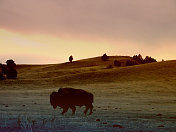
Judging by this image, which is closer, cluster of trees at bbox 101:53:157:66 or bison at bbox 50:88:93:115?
bison at bbox 50:88:93:115

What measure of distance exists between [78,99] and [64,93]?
871 millimetres

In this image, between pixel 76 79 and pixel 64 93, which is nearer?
pixel 64 93

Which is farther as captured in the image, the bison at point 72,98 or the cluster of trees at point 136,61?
the cluster of trees at point 136,61

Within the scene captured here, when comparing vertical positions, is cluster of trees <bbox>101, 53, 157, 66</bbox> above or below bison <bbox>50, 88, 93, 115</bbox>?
above

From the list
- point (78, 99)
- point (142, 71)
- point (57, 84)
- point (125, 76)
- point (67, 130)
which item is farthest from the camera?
point (142, 71)

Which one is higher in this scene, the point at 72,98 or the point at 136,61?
the point at 136,61

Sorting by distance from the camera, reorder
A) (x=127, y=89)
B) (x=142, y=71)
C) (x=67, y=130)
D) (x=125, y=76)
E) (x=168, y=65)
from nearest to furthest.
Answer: (x=67, y=130) < (x=127, y=89) < (x=125, y=76) < (x=142, y=71) < (x=168, y=65)

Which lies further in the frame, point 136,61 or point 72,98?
point 136,61

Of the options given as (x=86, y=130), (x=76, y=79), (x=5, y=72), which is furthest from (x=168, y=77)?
(x=86, y=130)

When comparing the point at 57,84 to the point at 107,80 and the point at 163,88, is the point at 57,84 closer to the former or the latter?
the point at 107,80

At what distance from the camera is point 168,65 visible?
88938mm

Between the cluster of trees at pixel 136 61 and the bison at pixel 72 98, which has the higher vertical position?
Answer: the cluster of trees at pixel 136 61

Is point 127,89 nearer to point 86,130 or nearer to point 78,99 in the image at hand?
point 78,99

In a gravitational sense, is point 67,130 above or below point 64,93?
below
